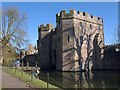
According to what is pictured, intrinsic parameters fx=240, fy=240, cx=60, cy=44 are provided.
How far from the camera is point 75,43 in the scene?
140 feet

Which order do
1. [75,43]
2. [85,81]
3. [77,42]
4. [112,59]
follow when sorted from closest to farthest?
[85,81] < [75,43] < [77,42] < [112,59]

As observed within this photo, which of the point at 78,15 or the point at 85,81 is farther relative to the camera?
the point at 78,15

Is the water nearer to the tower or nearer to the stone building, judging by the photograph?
the tower

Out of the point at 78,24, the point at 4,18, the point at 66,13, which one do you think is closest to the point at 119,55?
the point at 78,24

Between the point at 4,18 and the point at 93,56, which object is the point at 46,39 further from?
the point at 4,18

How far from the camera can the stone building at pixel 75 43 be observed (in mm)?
42219

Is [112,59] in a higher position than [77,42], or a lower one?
lower

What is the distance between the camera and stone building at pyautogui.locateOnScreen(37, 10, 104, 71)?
4222cm

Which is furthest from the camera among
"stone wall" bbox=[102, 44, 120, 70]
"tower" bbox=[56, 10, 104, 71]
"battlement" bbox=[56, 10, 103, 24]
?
"stone wall" bbox=[102, 44, 120, 70]

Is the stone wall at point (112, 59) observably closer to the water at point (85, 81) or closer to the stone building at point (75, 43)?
the stone building at point (75, 43)

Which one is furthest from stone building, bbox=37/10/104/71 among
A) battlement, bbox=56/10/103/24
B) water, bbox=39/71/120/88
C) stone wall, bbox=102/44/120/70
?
water, bbox=39/71/120/88

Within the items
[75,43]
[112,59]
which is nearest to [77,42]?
[75,43]

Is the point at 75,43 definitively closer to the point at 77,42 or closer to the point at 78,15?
the point at 77,42

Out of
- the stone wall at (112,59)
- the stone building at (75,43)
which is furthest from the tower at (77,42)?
the stone wall at (112,59)
